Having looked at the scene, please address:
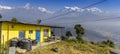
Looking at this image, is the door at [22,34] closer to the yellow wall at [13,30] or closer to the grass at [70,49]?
the yellow wall at [13,30]

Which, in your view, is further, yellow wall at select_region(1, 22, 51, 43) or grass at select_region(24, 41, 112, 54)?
grass at select_region(24, 41, 112, 54)

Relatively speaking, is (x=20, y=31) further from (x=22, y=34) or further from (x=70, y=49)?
(x=70, y=49)

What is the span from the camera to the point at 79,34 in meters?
61.8

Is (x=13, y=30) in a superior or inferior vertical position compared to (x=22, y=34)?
superior

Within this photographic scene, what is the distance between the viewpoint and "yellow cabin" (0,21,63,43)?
30547mm

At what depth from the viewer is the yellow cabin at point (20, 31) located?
100 ft

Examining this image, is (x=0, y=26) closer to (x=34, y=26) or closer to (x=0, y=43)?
(x=0, y=43)

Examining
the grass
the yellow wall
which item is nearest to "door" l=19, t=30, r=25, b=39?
the yellow wall

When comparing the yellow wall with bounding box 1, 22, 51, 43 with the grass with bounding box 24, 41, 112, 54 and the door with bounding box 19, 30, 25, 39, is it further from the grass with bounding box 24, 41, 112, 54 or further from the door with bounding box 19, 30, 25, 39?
the grass with bounding box 24, 41, 112, 54

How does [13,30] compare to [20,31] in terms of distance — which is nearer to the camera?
[13,30]

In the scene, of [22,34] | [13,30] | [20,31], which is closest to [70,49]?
[22,34]

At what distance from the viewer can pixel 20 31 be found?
112ft

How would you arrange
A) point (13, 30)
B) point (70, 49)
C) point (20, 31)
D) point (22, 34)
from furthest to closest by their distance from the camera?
point (22, 34) < point (20, 31) < point (70, 49) < point (13, 30)

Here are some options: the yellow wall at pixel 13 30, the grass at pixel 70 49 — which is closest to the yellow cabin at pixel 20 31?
the yellow wall at pixel 13 30
